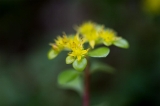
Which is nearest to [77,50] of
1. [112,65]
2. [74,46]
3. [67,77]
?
[74,46]

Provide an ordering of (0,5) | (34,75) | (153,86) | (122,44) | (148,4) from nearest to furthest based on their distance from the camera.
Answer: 1. (122,44)
2. (153,86)
3. (148,4)
4. (34,75)
5. (0,5)

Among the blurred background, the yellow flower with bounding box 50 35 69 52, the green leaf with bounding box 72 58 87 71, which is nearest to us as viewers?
the green leaf with bounding box 72 58 87 71

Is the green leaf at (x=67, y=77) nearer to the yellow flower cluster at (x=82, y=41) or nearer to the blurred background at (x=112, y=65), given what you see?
the yellow flower cluster at (x=82, y=41)

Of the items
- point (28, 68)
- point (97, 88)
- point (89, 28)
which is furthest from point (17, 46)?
point (89, 28)

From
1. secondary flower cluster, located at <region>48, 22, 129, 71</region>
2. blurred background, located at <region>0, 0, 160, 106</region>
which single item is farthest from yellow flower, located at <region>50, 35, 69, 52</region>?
blurred background, located at <region>0, 0, 160, 106</region>

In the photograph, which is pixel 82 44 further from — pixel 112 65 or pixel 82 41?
pixel 112 65

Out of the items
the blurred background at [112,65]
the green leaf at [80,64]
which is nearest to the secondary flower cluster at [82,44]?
the green leaf at [80,64]

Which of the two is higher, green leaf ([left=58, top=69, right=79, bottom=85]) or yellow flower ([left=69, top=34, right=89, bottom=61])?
green leaf ([left=58, top=69, right=79, bottom=85])

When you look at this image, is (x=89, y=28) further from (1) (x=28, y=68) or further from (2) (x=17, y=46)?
(2) (x=17, y=46)

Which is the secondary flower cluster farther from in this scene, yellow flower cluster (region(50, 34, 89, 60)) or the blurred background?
the blurred background

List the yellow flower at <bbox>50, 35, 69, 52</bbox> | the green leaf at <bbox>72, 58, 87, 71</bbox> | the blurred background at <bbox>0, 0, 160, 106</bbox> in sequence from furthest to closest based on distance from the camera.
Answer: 1. the blurred background at <bbox>0, 0, 160, 106</bbox>
2. the yellow flower at <bbox>50, 35, 69, 52</bbox>
3. the green leaf at <bbox>72, 58, 87, 71</bbox>

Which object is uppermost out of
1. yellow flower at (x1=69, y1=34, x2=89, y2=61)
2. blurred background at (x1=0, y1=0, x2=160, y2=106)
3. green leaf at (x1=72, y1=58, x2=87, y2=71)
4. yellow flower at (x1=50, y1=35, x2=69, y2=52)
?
blurred background at (x1=0, y1=0, x2=160, y2=106)
